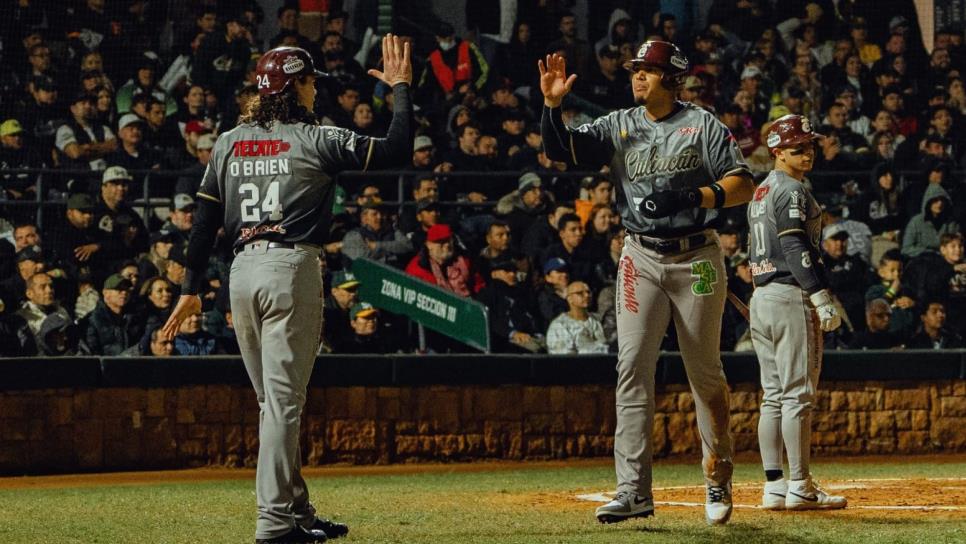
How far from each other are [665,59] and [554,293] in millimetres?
5754

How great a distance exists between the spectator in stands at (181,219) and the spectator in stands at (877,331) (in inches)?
225

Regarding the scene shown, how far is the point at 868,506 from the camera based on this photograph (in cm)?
714

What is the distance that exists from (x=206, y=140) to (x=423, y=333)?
305cm

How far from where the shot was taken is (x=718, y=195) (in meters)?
5.95

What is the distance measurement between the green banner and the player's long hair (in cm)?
528

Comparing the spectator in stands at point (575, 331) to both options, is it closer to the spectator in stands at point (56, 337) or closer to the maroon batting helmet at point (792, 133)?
the spectator in stands at point (56, 337)

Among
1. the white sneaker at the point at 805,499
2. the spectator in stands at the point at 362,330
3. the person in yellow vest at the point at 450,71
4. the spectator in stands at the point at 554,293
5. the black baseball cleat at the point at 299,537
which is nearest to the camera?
Result: the black baseball cleat at the point at 299,537

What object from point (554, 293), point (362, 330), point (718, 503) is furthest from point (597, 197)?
point (718, 503)

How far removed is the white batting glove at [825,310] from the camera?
6703mm

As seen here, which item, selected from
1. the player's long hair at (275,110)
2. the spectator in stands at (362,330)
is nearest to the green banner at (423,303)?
the spectator in stands at (362,330)

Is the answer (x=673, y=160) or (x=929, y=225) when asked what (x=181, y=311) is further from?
(x=929, y=225)

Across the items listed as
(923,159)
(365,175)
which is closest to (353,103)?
(365,175)

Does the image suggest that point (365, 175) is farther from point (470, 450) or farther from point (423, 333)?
point (470, 450)

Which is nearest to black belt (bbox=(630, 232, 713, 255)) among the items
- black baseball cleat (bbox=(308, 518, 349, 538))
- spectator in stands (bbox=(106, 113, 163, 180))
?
black baseball cleat (bbox=(308, 518, 349, 538))
